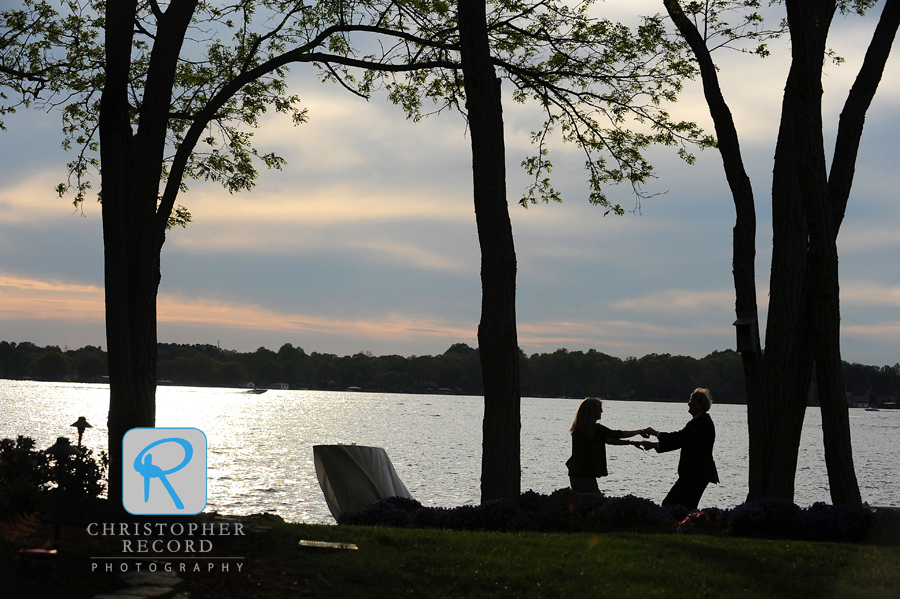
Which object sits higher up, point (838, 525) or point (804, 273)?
point (804, 273)

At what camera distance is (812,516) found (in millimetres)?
9578

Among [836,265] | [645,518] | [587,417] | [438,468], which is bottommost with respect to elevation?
[438,468]

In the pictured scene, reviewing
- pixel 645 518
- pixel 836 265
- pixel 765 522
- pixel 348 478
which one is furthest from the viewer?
pixel 348 478

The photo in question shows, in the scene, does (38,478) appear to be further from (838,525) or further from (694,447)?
(838,525)

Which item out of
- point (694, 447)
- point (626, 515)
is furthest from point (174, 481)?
point (694, 447)

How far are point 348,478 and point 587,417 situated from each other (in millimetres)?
4044

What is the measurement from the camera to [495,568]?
711 cm

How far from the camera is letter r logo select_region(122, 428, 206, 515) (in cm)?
770

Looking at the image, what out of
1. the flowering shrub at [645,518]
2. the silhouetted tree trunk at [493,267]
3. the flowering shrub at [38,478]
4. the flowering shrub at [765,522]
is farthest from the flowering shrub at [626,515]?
the flowering shrub at [38,478]

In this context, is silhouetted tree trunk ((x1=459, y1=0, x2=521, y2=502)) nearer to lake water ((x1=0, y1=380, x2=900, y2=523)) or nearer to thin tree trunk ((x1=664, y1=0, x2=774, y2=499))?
thin tree trunk ((x1=664, y1=0, x2=774, y2=499))

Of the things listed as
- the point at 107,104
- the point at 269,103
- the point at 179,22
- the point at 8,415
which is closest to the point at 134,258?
the point at 107,104

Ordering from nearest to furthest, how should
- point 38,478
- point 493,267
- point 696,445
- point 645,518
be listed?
point 38,478 < point 645,518 < point 696,445 < point 493,267

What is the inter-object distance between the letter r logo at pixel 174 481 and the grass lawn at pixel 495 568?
0.86 meters

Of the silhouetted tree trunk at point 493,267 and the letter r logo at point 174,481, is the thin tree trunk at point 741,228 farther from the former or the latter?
the letter r logo at point 174,481
